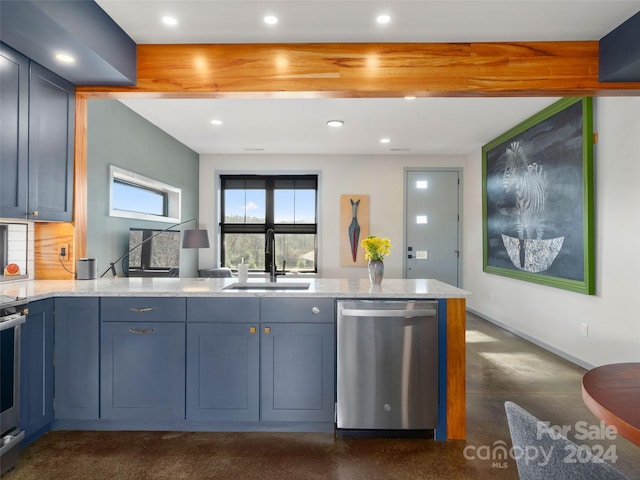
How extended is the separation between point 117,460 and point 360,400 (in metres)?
1.39

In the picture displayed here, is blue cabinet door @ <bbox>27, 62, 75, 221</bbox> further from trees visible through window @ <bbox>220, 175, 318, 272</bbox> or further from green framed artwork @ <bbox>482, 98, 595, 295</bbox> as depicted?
green framed artwork @ <bbox>482, 98, 595, 295</bbox>

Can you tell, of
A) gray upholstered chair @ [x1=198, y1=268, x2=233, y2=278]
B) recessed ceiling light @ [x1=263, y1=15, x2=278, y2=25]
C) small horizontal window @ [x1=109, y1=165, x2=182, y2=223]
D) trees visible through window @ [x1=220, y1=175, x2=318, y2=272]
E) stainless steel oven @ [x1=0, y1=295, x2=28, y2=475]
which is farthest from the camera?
trees visible through window @ [x1=220, y1=175, x2=318, y2=272]

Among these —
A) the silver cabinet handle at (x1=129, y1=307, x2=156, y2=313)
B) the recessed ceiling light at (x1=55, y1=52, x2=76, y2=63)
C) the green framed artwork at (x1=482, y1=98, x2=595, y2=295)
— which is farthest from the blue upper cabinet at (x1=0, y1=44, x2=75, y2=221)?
the green framed artwork at (x1=482, y1=98, x2=595, y2=295)

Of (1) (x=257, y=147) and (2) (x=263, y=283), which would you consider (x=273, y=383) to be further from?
(1) (x=257, y=147)

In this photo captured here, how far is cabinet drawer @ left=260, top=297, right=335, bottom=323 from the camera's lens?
225 cm

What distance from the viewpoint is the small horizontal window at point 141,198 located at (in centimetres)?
369

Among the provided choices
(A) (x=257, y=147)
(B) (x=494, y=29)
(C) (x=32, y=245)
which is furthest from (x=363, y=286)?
(A) (x=257, y=147)

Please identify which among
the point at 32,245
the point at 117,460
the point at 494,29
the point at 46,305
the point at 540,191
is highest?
the point at 494,29

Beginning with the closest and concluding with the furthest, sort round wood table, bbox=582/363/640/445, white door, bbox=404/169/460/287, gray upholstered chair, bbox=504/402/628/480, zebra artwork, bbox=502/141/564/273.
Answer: gray upholstered chair, bbox=504/402/628/480 < round wood table, bbox=582/363/640/445 < zebra artwork, bbox=502/141/564/273 < white door, bbox=404/169/460/287

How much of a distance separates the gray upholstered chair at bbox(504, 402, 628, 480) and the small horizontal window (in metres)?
3.75

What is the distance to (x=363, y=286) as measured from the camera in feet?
8.16

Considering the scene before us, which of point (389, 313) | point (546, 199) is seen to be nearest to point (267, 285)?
point (389, 313)

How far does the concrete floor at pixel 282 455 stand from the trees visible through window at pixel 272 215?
416cm

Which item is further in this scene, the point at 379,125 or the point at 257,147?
the point at 257,147
